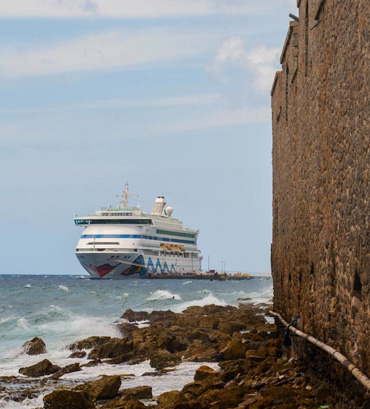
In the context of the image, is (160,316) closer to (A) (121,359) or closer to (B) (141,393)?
(A) (121,359)

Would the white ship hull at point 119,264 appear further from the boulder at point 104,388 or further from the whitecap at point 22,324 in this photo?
the boulder at point 104,388

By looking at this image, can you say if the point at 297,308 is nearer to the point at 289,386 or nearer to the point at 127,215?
the point at 289,386

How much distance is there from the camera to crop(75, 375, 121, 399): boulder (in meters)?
11.1

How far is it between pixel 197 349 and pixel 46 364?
2.96 metres

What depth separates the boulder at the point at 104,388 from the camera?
36.4 feet

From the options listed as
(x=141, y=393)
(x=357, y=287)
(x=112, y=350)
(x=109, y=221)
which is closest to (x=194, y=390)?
(x=141, y=393)

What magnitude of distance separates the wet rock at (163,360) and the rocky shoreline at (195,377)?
0.02 metres

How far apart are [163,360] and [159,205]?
264 ft

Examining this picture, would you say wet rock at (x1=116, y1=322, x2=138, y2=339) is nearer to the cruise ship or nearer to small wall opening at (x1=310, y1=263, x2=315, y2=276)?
small wall opening at (x1=310, y1=263, x2=315, y2=276)

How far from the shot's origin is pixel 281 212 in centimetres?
1555

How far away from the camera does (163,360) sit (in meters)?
14.8

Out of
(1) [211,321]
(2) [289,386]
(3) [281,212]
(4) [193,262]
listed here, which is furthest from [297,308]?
(4) [193,262]

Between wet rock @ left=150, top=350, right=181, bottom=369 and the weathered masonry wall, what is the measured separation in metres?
2.75

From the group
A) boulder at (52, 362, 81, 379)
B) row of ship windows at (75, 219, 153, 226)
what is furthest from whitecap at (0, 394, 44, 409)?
row of ship windows at (75, 219, 153, 226)
